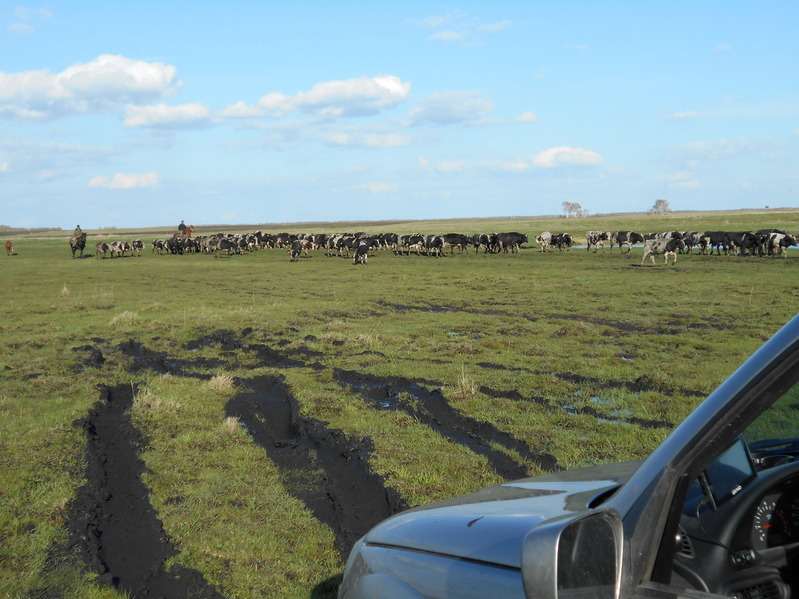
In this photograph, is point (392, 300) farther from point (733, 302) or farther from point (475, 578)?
point (475, 578)

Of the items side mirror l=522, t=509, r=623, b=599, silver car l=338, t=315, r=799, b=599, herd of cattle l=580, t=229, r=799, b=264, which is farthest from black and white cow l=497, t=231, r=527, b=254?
side mirror l=522, t=509, r=623, b=599

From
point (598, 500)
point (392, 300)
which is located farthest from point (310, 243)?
point (598, 500)

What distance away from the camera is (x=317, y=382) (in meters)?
11.5

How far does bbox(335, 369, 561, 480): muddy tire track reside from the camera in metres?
7.32

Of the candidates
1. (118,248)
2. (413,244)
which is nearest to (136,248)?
(118,248)

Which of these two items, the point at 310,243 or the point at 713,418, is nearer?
the point at 713,418

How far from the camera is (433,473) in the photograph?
23.1 feet

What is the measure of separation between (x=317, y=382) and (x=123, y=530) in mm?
5600

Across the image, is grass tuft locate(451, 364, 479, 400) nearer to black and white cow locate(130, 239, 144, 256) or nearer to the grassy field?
the grassy field

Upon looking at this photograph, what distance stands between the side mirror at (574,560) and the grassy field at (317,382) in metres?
3.63

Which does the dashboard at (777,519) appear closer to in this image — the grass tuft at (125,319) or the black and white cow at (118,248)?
the grass tuft at (125,319)

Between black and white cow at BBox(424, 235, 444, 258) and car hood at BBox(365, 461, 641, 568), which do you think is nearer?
car hood at BBox(365, 461, 641, 568)

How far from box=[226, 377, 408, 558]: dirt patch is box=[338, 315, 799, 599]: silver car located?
3.45 m

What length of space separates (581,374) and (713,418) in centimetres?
1013
